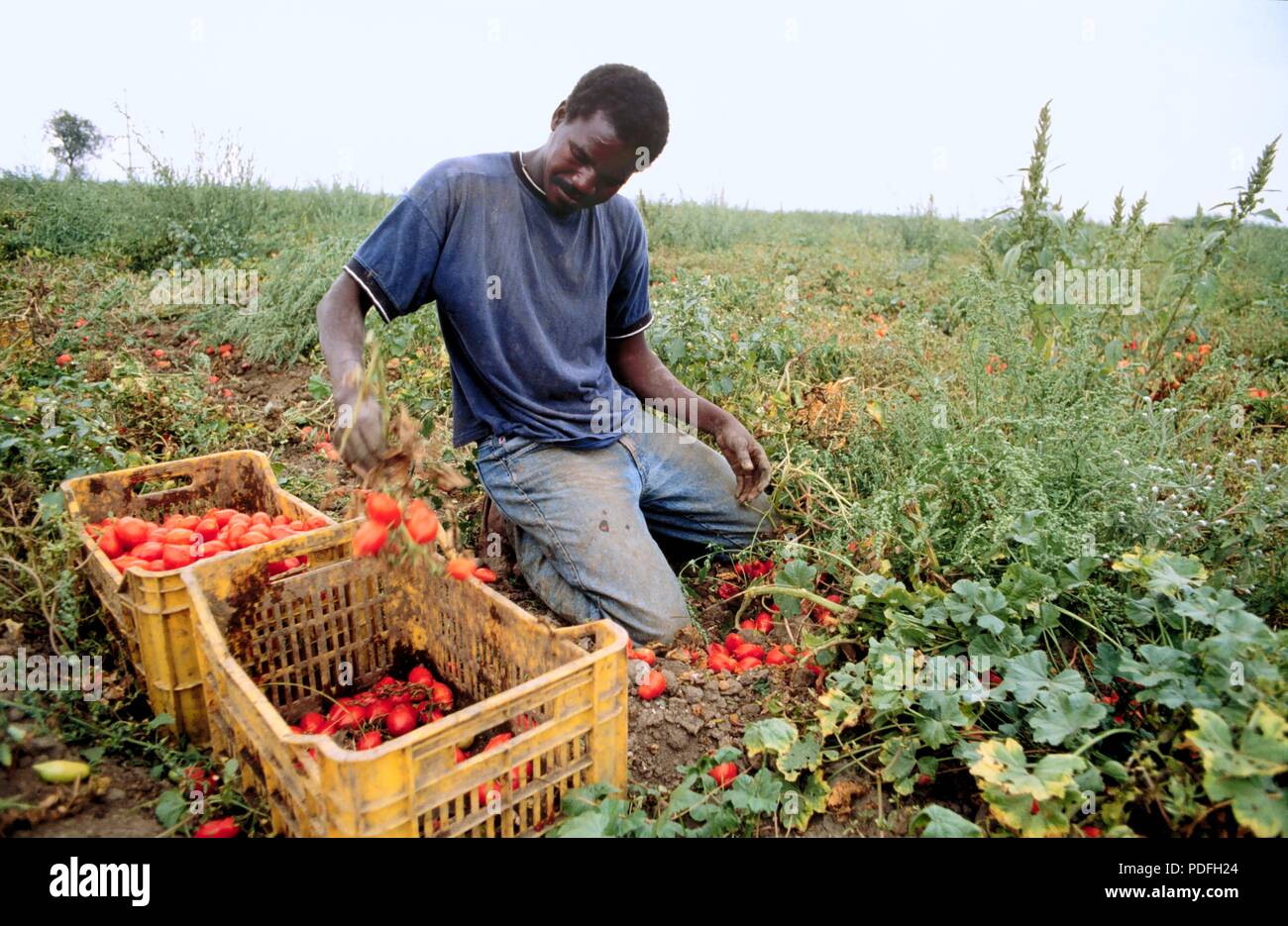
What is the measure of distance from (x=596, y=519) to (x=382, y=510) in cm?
99

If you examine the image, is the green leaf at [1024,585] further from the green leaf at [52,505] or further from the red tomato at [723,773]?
the green leaf at [52,505]

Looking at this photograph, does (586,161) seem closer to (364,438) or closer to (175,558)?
(364,438)

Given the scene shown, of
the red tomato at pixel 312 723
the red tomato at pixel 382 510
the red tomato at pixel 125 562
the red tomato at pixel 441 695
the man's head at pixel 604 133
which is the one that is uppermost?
A: the man's head at pixel 604 133

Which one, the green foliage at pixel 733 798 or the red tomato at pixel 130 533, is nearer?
the green foliage at pixel 733 798

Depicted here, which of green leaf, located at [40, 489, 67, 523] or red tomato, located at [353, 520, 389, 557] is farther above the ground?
red tomato, located at [353, 520, 389, 557]

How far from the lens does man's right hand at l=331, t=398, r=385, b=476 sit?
1889 millimetres

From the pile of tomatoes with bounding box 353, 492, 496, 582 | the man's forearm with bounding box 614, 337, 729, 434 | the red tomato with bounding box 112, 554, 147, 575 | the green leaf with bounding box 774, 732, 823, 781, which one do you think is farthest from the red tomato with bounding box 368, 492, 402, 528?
the man's forearm with bounding box 614, 337, 729, 434

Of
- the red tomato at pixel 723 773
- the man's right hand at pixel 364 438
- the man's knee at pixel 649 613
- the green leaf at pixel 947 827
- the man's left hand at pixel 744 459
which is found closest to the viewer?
the green leaf at pixel 947 827

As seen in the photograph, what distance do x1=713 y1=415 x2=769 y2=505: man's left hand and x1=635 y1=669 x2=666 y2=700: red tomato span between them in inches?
37.5

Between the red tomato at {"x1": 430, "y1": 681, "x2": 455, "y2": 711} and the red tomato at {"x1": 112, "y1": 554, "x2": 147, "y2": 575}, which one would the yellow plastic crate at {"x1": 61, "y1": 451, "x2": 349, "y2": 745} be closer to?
the red tomato at {"x1": 112, "y1": 554, "x2": 147, "y2": 575}

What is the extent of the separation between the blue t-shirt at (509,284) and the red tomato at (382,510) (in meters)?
0.88

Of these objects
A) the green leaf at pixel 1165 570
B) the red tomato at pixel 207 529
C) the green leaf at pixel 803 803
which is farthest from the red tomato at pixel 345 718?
the green leaf at pixel 1165 570

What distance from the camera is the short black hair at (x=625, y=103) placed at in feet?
8.27
